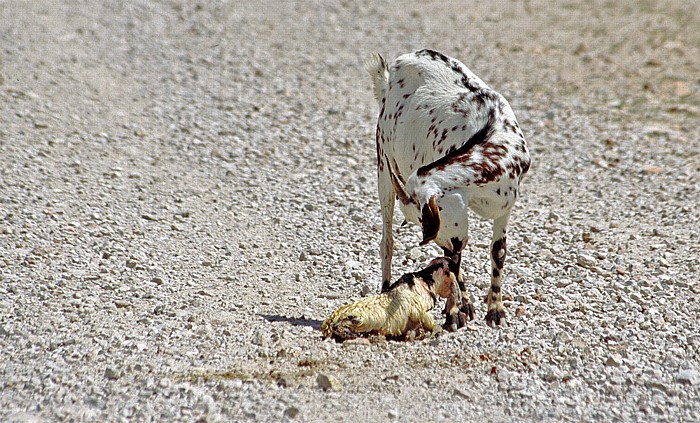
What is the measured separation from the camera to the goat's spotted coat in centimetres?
569

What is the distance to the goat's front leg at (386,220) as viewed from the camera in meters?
7.35

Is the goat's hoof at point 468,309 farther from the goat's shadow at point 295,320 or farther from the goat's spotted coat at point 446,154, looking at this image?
the goat's shadow at point 295,320

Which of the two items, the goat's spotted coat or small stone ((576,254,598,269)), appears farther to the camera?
small stone ((576,254,598,269))

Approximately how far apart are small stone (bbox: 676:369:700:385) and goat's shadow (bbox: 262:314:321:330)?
8.19ft

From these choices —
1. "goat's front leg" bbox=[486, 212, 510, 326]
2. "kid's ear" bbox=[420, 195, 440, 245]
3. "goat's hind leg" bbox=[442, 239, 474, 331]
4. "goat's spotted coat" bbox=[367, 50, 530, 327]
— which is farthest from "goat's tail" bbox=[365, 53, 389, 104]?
"kid's ear" bbox=[420, 195, 440, 245]

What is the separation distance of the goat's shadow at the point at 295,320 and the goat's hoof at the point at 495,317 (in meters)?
1.27

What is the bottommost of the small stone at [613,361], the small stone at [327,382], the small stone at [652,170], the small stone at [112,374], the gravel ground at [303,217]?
the small stone at [652,170]

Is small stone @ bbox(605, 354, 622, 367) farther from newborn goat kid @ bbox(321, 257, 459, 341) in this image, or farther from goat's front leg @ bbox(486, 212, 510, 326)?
newborn goat kid @ bbox(321, 257, 459, 341)

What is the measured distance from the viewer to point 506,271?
7676 mm

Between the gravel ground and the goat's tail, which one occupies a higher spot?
the goat's tail

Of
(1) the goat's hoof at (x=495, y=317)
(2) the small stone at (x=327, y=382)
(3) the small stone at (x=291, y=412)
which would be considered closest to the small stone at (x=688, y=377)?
(1) the goat's hoof at (x=495, y=317)

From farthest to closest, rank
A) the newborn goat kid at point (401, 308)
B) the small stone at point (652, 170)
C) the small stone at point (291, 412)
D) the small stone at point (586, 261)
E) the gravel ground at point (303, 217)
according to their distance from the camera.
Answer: the small stone at point (652, 170)
the small stone at point (586, 261)
the newborn goat kid at point (401, 308)
the gravel ground at point (303, 217)
the small stone at point (291, 412)

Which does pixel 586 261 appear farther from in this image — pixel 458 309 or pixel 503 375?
pixel 503 375

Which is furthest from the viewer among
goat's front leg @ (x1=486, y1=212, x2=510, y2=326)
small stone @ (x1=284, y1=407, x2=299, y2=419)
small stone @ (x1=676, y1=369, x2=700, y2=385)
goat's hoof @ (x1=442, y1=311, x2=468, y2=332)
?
goat's front leg @ (x1=486, y1=212, x2=510, y2=326)
